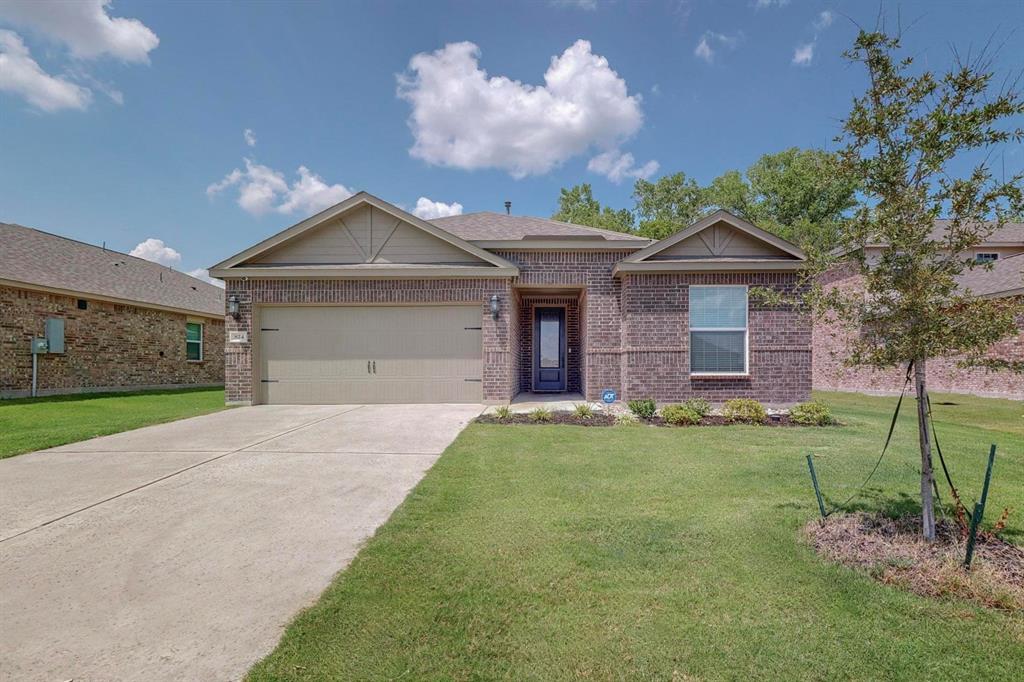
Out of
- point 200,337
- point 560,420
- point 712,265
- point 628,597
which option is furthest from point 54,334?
point 712,265

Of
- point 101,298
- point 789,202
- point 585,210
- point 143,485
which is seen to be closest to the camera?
point 143,485

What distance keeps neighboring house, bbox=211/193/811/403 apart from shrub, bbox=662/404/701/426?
2.13 meters

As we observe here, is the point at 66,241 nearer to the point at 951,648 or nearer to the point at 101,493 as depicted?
the point at 101,493

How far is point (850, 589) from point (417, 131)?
17471 millimetres

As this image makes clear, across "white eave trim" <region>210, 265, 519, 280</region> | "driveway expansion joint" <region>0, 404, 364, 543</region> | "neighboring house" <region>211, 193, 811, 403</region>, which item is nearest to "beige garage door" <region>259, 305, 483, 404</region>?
"neighboring house" <region>211, 193, 811, 403</region>

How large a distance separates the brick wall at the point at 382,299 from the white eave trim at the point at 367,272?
5.0 inches

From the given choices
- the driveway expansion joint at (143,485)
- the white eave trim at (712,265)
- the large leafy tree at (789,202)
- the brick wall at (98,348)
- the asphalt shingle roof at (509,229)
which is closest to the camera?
the driveway expansion joint at (143,485)

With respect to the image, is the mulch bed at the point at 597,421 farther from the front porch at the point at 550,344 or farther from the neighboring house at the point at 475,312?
the front porch at the point at 550,344

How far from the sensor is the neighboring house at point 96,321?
12.8 meters

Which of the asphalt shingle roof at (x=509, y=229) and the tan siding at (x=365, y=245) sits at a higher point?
the asphalt shingle roof at (x=509, y=229)

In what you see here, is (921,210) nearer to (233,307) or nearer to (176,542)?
(176,542)

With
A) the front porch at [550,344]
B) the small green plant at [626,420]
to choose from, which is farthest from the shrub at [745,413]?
the front porch at [550,344]

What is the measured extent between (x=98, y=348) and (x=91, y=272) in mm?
2997

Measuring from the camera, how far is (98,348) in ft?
48.3
